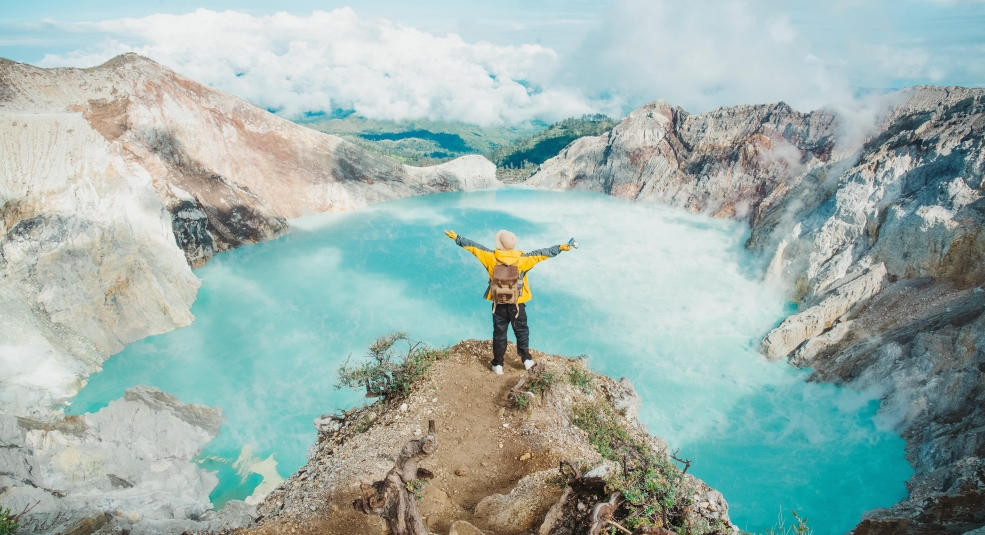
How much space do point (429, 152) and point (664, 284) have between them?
561 ft

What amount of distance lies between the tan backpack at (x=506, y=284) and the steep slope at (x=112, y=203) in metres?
14.4

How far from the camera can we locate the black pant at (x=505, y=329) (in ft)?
23.4

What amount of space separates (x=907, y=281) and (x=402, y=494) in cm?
1948

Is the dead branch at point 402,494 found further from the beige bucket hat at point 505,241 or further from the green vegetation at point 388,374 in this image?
the beige bucket hat at point 505,241

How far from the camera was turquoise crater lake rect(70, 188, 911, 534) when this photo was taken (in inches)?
A: 461

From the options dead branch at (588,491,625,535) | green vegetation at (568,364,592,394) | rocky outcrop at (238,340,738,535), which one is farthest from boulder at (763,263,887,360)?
dead branch at (588,491,625,535)

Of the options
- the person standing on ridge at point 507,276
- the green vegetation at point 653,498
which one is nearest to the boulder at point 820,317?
the person standing on ridge at point 507,276

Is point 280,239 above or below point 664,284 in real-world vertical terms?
below

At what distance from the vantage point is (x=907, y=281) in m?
16.4

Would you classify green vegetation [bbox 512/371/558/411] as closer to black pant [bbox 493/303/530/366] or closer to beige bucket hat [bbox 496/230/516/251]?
black pant [bbox 493/303/530/366]

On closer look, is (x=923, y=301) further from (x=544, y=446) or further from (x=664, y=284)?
(x=544, y=446)

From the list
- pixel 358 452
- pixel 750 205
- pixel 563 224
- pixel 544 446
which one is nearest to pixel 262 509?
pixel 358 452

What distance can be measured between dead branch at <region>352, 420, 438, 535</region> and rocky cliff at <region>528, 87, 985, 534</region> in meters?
7.75

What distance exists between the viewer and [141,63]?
33.9 m
